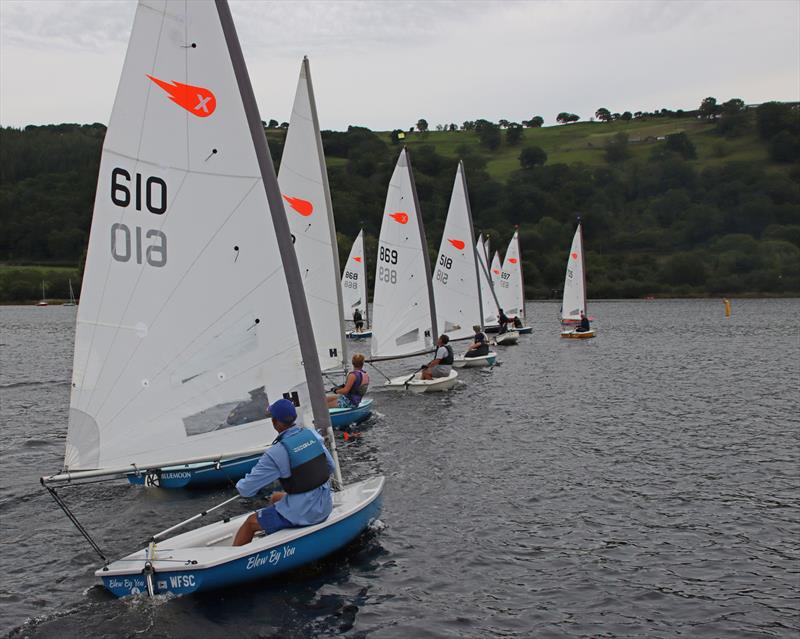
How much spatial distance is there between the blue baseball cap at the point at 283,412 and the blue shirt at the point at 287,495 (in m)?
0.14

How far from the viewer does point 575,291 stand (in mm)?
50188

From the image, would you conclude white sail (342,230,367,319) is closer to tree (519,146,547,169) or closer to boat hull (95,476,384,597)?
boat hull (95,476,384,597)

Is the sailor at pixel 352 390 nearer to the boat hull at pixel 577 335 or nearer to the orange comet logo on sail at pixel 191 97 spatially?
the orange comet logo on sail at pixel 191 97

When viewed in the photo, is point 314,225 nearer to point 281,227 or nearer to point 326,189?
point 326,189

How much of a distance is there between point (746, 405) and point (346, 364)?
12177 millimetres

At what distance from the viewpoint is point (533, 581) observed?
973 centimetres

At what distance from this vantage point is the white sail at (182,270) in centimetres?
880

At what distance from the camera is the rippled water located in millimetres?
8617

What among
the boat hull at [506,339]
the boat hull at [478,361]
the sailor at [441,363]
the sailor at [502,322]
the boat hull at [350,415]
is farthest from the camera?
the sailor at [502,322]

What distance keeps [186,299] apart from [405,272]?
671 inches

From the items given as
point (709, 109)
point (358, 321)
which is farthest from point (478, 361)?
point (709, 109)

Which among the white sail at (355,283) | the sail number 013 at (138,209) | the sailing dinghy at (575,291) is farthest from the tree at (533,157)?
the sail number 013 at (138,209)

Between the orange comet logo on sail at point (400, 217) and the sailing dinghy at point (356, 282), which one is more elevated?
the orange comet logo on sail at point (400, 217)

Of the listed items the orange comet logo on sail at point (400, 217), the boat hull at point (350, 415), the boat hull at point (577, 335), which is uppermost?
the orange comet logo on sail at point (400, 217)
